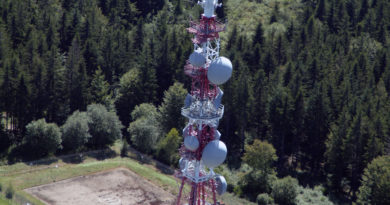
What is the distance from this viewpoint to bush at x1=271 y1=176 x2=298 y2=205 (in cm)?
6141

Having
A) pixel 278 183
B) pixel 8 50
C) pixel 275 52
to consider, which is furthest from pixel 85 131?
pixel 275 52

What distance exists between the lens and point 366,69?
85.4 m

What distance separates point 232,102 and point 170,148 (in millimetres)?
11485

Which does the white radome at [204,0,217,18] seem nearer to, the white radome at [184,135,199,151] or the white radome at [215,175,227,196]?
the white radome at [184,135,199,151]

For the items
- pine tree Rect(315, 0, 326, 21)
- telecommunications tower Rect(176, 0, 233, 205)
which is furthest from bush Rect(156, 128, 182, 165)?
pine tree Rect(315, 0, 326, 21)

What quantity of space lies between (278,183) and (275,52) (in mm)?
36950

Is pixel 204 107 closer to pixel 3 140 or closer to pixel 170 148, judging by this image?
pixel 170 148

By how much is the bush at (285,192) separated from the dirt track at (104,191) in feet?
40.6

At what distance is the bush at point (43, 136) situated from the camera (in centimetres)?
6638

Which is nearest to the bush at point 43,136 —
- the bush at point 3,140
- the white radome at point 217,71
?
the bush at point 3,140

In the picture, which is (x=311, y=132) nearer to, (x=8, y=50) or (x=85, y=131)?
(x=85, y=131)

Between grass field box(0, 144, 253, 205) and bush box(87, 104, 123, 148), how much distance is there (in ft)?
11.1

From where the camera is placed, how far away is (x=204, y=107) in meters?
42.2

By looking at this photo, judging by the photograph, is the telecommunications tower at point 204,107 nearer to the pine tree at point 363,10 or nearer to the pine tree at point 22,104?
the pine tree at point 22,104
